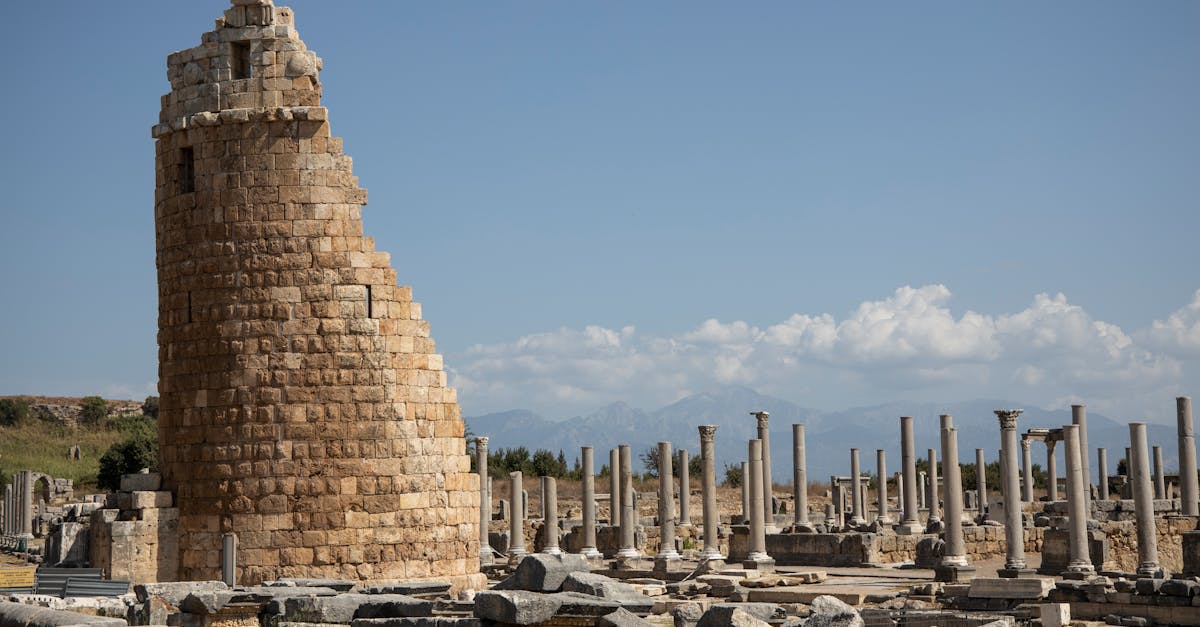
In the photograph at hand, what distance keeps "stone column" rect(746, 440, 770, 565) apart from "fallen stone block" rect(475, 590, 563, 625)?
1710 cm

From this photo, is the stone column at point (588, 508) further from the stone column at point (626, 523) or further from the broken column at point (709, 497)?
the broken column at point (709, 497)

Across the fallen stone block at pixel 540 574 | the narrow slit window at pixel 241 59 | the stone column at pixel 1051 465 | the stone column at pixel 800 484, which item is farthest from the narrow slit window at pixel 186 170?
the stone column at pixel 1051 465

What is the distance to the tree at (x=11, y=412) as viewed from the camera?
250ft

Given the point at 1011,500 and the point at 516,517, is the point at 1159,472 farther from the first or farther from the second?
the point at 516,517

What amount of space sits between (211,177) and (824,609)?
36.5 feet

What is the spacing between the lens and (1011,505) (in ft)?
84.9

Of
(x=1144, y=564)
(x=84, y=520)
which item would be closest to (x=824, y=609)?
(x=84, y=520)

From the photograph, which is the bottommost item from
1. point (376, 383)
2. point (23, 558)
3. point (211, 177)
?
point (23, 558)

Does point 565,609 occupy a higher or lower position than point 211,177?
lower

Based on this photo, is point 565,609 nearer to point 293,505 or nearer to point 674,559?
point 293,505

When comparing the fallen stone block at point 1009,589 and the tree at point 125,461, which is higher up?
the tree at point 125,461

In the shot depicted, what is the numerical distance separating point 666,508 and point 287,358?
48.5ft

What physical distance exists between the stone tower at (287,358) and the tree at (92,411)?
63132mm

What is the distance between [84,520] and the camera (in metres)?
19.8
